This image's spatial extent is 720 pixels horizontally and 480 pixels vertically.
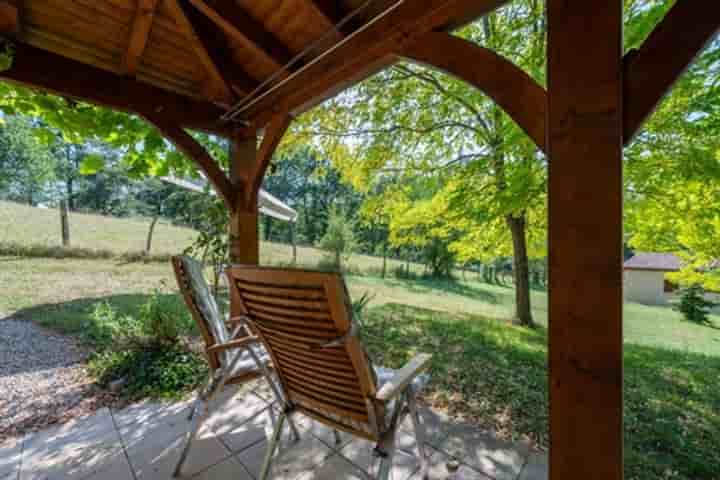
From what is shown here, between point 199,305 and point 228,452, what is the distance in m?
0.89

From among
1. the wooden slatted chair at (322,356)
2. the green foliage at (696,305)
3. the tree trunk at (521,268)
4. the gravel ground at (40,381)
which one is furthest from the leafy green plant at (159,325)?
the green foliage at (696,305)

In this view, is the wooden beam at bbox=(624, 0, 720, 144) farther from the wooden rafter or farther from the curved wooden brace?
the wooden rafter

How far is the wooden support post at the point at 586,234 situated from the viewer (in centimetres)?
93

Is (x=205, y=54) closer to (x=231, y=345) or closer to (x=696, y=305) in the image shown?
(x=231, y=345)

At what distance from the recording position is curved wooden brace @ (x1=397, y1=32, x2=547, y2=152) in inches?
44.9

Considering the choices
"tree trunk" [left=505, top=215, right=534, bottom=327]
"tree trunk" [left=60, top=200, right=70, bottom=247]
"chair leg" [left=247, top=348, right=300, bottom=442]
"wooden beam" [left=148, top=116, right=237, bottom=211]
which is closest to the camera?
"chair leg" [left=247, top=348, right=300, bottom=442]

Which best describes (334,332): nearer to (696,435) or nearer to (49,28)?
(49,28)

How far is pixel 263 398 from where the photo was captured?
7.72 feet

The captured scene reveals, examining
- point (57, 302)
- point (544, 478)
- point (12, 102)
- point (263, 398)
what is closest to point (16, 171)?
point (57, 302)

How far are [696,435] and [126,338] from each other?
4879 mm

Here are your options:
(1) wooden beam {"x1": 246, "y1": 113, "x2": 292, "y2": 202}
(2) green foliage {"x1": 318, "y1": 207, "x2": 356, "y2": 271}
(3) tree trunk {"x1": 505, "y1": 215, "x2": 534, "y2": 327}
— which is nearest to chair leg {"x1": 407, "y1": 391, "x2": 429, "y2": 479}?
(1) wooden beam {"x1": 246, "y1": 113, "x2": 292, "y2": 202}

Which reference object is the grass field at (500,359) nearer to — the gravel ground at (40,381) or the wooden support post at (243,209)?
the gravel ground at (40,381)

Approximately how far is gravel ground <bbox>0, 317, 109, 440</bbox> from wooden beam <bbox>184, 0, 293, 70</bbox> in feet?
9.67

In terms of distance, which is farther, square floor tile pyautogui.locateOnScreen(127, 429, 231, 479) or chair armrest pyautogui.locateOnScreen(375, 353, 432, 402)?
square floor tile pyautogui.locateOnScreen(127, 429, 231, 479)
